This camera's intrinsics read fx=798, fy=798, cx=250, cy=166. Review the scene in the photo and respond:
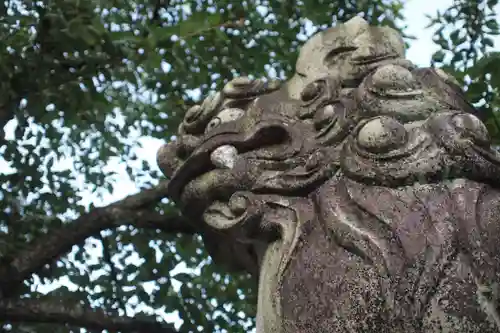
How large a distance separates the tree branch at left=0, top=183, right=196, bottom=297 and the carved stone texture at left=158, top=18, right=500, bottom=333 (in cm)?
163

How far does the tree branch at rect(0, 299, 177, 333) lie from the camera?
3.73m

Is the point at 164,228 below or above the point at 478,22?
above

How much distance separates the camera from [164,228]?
14.3ft

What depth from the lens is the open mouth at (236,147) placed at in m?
2.39

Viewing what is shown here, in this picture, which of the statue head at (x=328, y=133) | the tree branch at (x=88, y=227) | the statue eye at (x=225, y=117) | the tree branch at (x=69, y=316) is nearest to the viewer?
the statue head at (x=328, y=133)

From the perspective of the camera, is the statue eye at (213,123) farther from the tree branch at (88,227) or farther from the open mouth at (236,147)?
the tree branch at (88,227)

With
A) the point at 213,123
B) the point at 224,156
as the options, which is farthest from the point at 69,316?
the point at 224,156

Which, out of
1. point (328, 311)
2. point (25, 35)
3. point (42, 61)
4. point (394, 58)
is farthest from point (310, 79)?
point (25, 35)

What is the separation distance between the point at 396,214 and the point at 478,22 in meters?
3.06

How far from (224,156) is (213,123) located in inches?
9.3

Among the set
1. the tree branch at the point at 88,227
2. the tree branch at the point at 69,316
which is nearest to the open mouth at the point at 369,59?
the tree branch at the point at 69,316

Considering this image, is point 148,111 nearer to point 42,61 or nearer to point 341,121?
point 42,61

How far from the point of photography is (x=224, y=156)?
94.8 inches

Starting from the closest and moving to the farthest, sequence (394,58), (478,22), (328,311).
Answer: (328,311) → (394,58) → (478,22)
